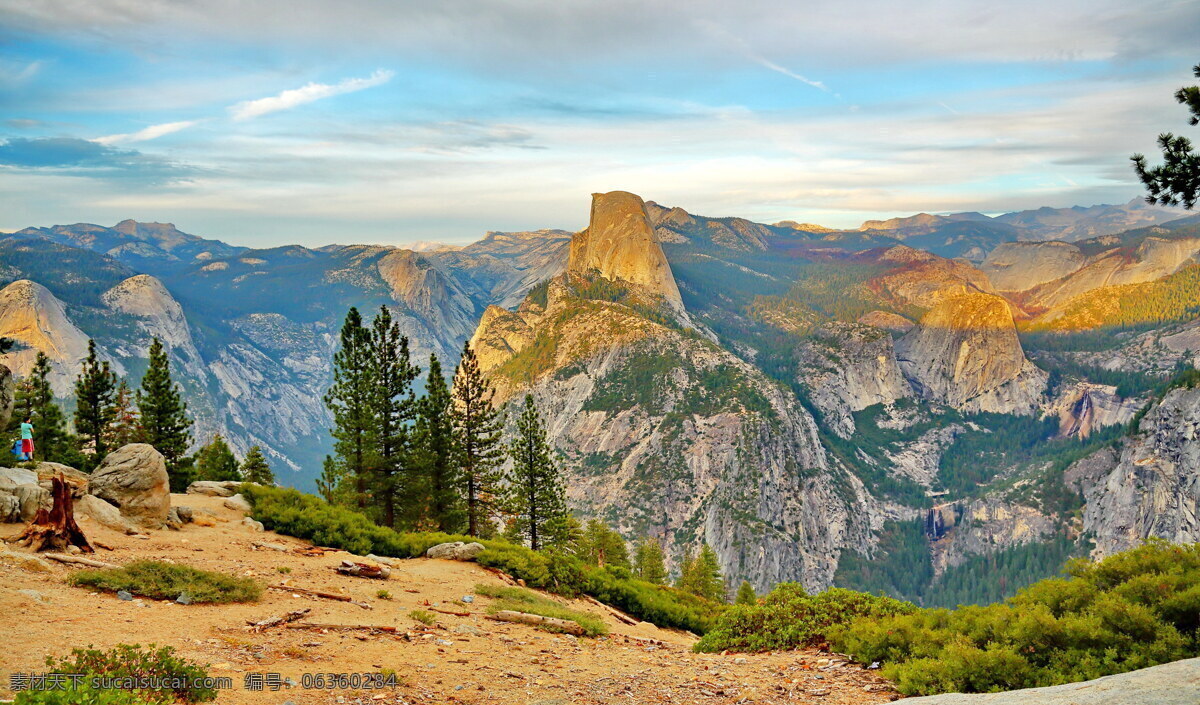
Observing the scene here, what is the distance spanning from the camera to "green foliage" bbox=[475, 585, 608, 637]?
2012 cm

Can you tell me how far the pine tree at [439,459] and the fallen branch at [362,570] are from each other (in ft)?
76.7

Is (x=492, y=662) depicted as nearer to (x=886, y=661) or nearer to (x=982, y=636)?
(x=886, y=661)

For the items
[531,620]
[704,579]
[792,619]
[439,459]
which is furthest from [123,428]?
[704,579]

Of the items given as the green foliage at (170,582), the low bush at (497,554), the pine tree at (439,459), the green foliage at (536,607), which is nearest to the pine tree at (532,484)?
the pine tree at (439,459)

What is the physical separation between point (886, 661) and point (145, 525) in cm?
2384

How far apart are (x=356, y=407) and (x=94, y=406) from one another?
2749cm

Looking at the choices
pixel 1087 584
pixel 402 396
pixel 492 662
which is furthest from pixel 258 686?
pixel 402 396

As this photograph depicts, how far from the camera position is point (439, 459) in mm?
46406

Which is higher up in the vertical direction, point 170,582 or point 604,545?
point 170,582

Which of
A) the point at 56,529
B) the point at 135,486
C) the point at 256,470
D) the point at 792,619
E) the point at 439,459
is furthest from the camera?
the point at 256,470

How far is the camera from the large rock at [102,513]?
21.5 metres

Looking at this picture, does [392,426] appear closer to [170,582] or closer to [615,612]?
[615,612]

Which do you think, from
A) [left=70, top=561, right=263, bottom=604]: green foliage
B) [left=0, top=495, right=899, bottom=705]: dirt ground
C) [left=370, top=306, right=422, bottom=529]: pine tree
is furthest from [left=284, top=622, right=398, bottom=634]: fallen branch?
[left=370, top=306, right=422, bottom=529]: pine tree

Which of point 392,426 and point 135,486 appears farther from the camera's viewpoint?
point 392,426
